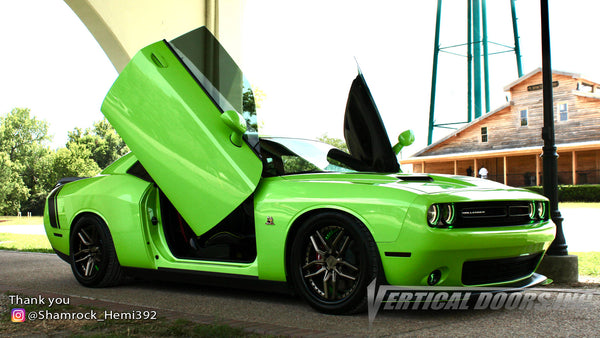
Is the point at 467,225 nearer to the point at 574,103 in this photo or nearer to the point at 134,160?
the point at 134,160

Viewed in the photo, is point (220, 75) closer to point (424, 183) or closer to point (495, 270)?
point (424, 183)

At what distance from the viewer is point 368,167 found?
5090mm

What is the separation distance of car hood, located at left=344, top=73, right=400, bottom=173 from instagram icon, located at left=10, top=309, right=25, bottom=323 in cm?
298

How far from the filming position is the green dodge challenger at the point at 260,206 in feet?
12.7

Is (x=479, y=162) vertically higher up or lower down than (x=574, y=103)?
lower down

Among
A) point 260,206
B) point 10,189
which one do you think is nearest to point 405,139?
point 260,206

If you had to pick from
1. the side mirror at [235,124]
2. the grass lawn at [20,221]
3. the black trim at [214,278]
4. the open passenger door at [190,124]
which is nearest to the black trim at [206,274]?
the black trim at [214,278]

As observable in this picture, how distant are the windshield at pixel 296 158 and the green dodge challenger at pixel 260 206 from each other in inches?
0.6

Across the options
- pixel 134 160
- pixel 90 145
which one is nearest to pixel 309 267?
pixel 134 160

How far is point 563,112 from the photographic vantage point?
30422 millimetres

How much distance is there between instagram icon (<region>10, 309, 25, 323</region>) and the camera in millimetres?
4047

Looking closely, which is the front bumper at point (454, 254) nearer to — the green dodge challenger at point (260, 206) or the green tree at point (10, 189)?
the green dodge challenger at point (260, 206)

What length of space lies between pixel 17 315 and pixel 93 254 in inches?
66.0

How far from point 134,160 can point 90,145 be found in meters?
78.9
